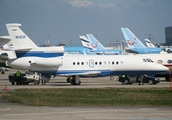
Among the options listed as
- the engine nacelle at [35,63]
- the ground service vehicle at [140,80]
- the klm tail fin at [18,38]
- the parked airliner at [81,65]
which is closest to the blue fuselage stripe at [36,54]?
the parked airliner at [81,65]

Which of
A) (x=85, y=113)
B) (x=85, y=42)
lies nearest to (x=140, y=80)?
(x=85, y=113)

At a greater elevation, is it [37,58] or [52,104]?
[37,58]

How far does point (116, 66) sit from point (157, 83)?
5.24 m

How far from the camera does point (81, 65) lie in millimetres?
53031

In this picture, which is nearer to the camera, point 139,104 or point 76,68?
point 139,104

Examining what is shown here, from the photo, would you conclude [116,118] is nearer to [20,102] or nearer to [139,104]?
[139,104]

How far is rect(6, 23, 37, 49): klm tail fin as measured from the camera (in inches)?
2088

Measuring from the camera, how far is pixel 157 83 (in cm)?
5262

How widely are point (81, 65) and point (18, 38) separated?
8.18m

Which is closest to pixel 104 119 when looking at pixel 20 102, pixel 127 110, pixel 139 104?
pixel 127 110

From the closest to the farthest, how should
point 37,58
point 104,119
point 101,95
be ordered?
point 104,119, point 101,95, point 37,58

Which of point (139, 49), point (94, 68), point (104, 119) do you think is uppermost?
point (139, 49)

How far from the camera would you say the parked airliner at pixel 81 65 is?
171 feet

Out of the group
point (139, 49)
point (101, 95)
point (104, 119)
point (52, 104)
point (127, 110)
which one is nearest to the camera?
point (104, 119)
